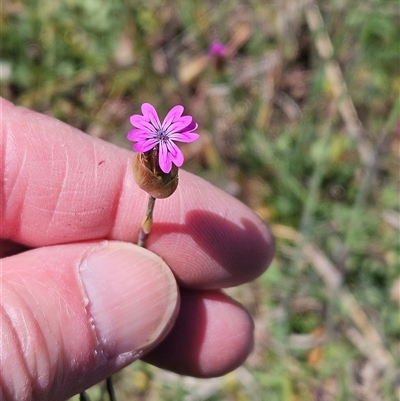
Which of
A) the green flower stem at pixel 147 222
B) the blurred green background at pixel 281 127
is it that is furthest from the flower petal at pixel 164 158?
the blurred green background at pixel 281 127

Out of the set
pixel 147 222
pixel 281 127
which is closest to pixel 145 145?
pixel 147 222

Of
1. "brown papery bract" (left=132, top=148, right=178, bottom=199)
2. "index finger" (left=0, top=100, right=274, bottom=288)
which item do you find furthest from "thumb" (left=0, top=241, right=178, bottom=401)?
"brown papery bract" (left=132, top=148, right=178, bottom=199)

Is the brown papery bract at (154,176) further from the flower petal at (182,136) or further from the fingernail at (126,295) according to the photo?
the fingernail at (126,295)

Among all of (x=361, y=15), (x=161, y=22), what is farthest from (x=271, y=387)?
(x=161, y=22)

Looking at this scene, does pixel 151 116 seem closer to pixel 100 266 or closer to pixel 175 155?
pixel 175 155

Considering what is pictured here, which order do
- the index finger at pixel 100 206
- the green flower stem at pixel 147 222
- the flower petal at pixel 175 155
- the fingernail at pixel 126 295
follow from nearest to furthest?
1. the flower petal at pixel 175 155
2. the green flower stem at pixel 147 222
3. the fingernail at pixel 126 295
4. the index finger at pixel 100 206

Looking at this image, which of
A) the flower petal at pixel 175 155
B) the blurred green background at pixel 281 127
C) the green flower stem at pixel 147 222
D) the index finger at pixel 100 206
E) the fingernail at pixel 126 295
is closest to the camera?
the flower petal at pixel 175 155
